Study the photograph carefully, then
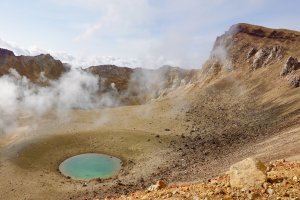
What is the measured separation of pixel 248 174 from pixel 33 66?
12243cm

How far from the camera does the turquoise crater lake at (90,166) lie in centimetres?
5182

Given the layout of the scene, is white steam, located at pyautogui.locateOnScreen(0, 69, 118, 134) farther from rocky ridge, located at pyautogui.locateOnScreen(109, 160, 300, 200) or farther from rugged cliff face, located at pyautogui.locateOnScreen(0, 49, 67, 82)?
rocky ridge, located at pyautogui.locateOnScreen(109, 160, 300, 200)

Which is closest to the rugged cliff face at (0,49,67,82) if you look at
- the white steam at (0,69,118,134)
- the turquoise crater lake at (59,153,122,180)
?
the white steam at (0,69,118,134)

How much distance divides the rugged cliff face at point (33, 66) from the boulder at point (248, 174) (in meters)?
107

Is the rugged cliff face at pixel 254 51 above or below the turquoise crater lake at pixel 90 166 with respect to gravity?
above

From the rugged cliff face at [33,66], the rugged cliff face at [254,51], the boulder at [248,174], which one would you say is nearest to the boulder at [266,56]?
the rugged cliff face at [254,51]

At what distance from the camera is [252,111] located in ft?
235

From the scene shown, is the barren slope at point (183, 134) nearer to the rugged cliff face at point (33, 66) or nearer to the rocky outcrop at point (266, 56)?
the rocky outcrop at point (266, 56)

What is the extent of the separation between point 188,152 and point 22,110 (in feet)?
128

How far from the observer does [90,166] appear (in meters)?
55.1

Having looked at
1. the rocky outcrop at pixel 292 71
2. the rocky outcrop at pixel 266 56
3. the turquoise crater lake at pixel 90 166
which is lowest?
the turquoise crater lake at pixel 90 166

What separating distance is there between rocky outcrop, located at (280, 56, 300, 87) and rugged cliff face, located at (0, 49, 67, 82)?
243 ft

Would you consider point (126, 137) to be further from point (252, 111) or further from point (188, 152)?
point (252, 111)

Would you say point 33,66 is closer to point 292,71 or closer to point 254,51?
point 254,51
